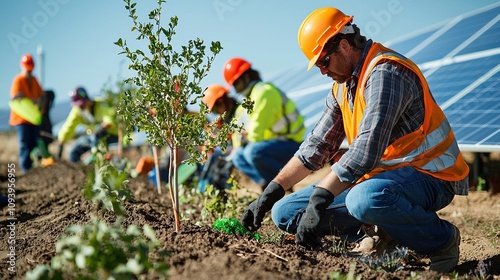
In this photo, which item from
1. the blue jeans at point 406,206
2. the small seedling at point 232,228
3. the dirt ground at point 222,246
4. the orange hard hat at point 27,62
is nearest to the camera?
the dirt ground at point 222,246

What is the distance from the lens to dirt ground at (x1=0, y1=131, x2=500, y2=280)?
287 cm

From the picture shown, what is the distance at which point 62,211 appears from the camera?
5.07 metres

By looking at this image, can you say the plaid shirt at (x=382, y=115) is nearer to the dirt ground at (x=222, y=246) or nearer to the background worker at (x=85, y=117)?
the dirt ground at (x=222, y=246)

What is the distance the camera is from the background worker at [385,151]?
130 inches

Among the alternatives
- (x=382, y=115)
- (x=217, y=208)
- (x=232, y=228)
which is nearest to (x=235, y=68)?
(x=217, y=208)

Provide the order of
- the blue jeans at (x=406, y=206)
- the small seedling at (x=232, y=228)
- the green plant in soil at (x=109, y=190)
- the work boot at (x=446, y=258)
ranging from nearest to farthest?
the green plant in soil at (x=109, y=190), the blue jeans at (x=406, y=206), the work boot at (x=446, y=258), the small seedling at (x=232, y=228)

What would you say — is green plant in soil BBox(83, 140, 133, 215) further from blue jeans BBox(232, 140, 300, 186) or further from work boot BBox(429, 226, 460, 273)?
blue jeans BBox(232, 140, 300, 186)

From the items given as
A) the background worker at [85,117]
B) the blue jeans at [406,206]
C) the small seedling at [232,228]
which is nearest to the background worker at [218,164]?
the small seedling at [232,228]

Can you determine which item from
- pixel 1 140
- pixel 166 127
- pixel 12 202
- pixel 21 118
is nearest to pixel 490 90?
pixel 166 127

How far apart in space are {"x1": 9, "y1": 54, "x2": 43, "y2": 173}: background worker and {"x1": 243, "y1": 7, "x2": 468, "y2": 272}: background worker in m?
8.43

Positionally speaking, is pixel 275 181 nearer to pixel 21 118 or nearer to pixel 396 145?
pixel 396 145

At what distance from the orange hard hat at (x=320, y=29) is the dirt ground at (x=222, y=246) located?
1.14 metres

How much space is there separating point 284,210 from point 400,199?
86cm

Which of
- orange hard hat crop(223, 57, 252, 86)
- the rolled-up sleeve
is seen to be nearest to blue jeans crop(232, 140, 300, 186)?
orange hard hat crop(223, 57, 252, 86)
